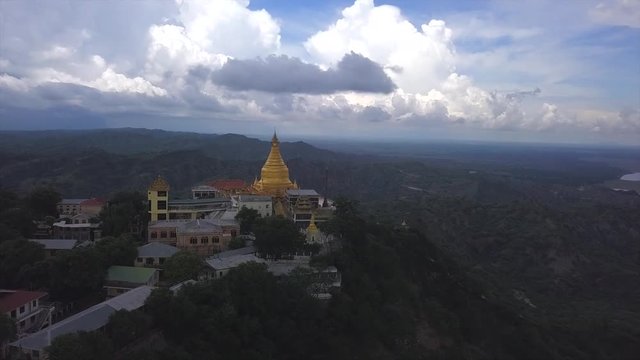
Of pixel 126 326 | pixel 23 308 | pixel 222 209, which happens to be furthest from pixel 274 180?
pixel 126 326

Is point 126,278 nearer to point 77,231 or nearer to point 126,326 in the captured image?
point 126,326

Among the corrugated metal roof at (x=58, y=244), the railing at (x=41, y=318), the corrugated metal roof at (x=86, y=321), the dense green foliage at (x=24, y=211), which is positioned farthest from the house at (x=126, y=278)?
the dense green foliage at (x=24, y=211)

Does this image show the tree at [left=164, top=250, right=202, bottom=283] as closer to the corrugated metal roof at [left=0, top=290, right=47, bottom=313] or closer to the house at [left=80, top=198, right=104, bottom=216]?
the corrugated metal roof at [left=0, top=290, right=47, bottom=313]

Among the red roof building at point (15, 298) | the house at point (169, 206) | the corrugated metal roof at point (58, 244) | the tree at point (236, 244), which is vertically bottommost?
the red roof building at point (15, 298)

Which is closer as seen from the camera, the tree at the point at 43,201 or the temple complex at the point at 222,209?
the temple complex at the point at 222,209

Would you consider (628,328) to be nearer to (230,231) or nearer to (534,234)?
(534,234)

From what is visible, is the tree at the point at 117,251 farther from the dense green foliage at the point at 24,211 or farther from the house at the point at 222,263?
the dense green foliage at the point at 24,211
